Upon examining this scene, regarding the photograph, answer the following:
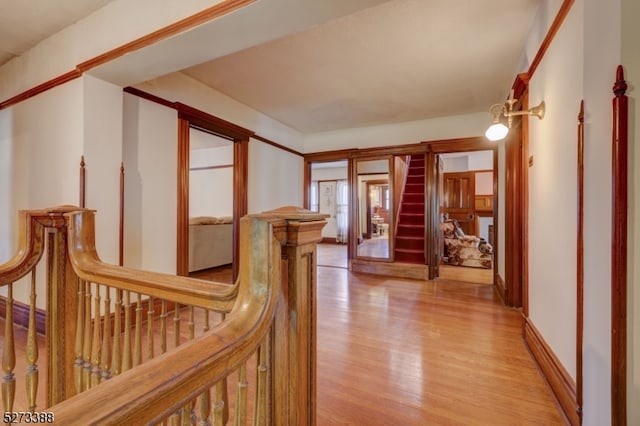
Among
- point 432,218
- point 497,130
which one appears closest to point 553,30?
point 497,130

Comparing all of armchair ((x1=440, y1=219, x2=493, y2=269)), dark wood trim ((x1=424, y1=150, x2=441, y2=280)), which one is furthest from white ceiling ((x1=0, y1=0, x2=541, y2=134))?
armchair ((x1=440, y1=219, x2=493, y2=269))

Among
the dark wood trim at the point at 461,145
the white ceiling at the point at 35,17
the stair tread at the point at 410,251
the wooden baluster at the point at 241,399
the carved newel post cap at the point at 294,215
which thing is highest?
the white ceiling at the point at 35,17

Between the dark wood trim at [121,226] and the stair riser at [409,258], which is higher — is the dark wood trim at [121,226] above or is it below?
above

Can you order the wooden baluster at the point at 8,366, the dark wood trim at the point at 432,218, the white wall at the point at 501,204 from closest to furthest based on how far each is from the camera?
the wooden baluster at the point at 8,366
the white wall at the point at 501,204
the dark wood trim at the point at 432,218

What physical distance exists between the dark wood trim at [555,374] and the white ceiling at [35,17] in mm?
3890

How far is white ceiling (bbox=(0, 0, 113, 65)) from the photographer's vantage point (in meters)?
2.16

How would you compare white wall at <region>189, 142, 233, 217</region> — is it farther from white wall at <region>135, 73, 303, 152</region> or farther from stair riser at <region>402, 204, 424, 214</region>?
stair riser at <region>402, 204, 424, 214</region>

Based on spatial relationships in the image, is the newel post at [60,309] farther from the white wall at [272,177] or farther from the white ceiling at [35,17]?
the white wall at [272,177]

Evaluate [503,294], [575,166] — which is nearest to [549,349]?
[575,166]

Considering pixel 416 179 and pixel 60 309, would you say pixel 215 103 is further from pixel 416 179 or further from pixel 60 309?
pixel 416 179

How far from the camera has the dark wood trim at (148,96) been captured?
2711 millimetres

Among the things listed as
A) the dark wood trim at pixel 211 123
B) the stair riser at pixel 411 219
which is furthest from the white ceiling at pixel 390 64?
the stair riser at pixel 411 219

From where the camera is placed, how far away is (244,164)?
4117 millimetres

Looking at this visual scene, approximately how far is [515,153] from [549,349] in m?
1.90
